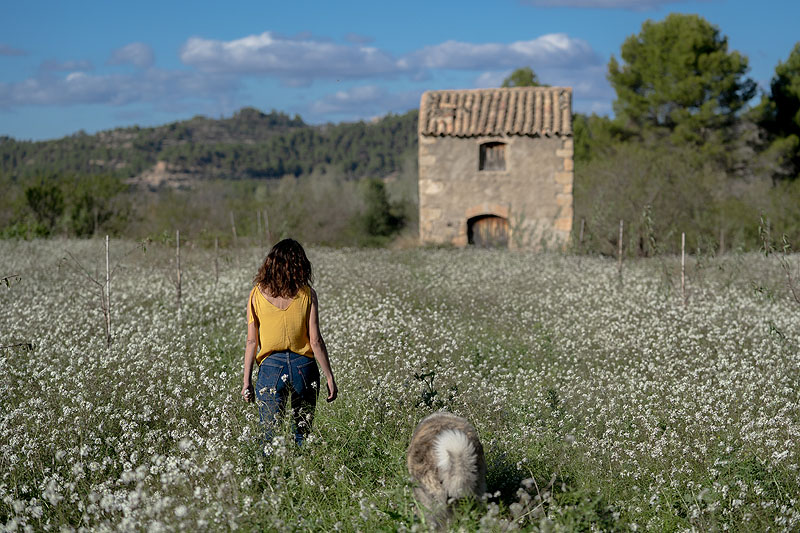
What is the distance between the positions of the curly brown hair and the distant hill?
2654 inches

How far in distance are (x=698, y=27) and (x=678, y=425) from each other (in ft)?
92.0

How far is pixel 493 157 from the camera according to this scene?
924 inches

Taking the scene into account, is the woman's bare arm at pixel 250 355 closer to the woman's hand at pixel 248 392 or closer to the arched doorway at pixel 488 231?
the woman's hand at pixel 248 392

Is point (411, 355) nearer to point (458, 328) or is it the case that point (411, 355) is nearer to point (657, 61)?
point (458, 328)

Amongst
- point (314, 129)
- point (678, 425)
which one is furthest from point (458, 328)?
point (314, 129)

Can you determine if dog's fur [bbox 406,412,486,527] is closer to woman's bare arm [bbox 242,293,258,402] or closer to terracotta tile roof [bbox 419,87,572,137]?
woman's bare arm [bbox 242,293,258,402]

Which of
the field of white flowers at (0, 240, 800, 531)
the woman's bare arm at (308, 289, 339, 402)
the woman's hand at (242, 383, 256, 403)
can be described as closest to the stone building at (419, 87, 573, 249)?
the field of white flowers at (0, 240, 800, 531)

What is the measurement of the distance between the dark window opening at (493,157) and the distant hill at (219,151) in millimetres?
49832

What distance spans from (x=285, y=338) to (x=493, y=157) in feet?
61.2

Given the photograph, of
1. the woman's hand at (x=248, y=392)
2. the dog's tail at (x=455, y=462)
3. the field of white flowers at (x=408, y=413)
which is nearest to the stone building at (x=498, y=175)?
the field of white flowers at (x=408, y=413)

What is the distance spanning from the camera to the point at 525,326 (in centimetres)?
1088

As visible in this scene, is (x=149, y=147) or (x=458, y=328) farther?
(x=149, y=147)

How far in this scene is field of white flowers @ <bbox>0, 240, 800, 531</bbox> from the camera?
466cm

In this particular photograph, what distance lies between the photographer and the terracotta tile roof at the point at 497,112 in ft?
75.9
